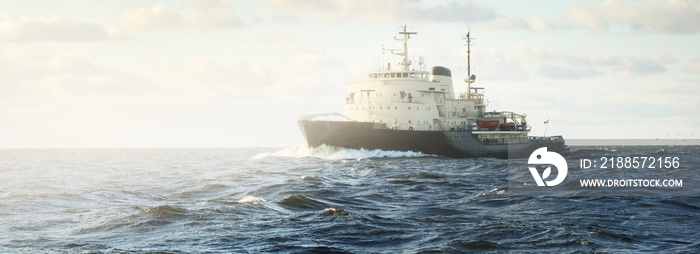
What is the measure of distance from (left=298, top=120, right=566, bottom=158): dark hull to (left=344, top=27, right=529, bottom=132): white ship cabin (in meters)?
1.93

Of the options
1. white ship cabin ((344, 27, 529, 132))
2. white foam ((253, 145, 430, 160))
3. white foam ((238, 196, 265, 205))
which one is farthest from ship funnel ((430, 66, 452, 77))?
white foam ((238, 196, 265, 205))

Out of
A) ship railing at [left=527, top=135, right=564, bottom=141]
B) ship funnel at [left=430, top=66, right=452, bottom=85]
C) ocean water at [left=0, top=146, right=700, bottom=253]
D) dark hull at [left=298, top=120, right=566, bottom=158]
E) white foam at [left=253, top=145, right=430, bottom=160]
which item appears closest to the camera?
ocean water at [left=0, top=146, right=700, bottom=253]

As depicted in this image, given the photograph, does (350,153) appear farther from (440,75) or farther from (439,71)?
(439,71)

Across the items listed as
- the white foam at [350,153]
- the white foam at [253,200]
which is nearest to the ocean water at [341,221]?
the white foam at [253,200]

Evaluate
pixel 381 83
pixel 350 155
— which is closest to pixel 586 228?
pixel 350 155

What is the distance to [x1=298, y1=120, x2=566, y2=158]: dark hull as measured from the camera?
6400cm

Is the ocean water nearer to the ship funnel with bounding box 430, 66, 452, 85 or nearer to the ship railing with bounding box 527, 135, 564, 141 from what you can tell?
the ship funnel with bounding box 430, 66, 452, 85

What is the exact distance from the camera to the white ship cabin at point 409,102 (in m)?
68.1

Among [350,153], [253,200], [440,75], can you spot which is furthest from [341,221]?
[440,75]

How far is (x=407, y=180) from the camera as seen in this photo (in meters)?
36.0

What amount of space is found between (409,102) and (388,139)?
246 inches

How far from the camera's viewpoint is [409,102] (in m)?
68.8

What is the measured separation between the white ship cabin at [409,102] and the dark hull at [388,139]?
1.93 meters

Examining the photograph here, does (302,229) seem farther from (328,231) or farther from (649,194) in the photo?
(649,194)
